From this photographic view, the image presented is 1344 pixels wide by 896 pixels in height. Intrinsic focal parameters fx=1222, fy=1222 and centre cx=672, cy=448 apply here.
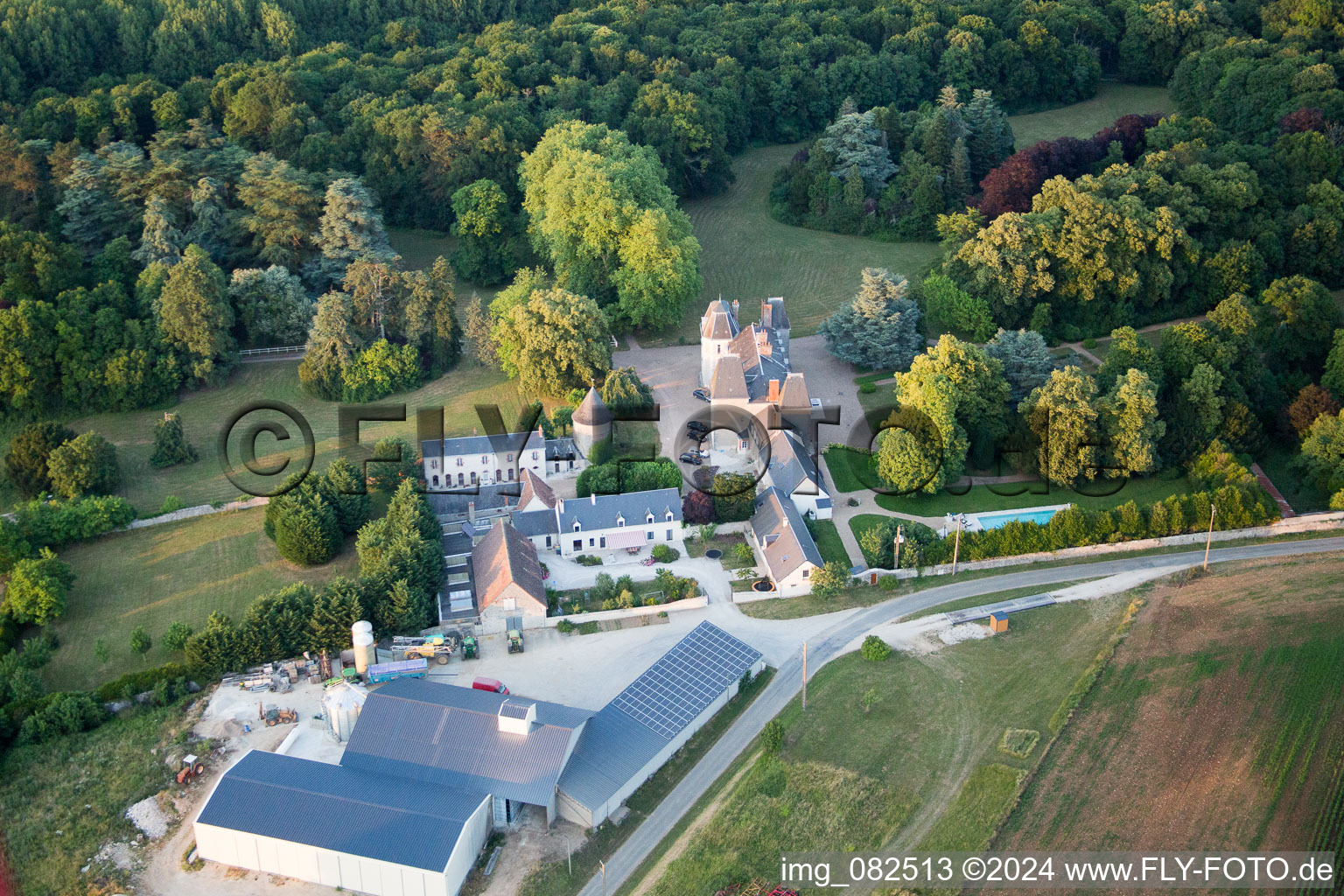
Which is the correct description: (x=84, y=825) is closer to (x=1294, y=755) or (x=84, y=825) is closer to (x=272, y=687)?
(x=272, y=687)

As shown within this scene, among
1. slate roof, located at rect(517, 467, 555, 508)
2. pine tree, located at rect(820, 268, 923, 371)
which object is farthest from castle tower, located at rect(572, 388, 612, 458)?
pine tree, located at rect(820, 268, 923, 371)

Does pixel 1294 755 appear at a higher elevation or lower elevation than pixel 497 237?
lower

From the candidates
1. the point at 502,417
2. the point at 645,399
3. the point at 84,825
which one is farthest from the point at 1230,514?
the point at 84,825

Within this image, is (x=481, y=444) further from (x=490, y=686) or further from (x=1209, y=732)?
(x=1209, y=732)

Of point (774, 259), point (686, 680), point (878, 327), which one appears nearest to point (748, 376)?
point (878, 327)

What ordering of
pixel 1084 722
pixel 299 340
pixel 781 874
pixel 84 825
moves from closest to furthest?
pixel 781 874 < pixel 84 825 < pixel 1084 722 < pixel 299 340
